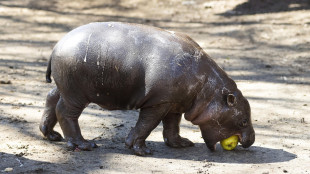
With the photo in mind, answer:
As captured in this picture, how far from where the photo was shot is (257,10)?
15.0 m

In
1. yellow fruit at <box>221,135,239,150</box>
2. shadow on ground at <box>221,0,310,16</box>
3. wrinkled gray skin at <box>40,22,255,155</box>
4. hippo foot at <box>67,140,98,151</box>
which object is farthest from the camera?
shadow on ground at <box>221,0,310,16</box>

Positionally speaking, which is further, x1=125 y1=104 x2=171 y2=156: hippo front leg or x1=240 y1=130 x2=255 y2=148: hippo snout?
x1=240 y1=130 x2=255 y2=148: hippo snout

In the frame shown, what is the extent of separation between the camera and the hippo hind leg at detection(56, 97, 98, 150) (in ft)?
19.9

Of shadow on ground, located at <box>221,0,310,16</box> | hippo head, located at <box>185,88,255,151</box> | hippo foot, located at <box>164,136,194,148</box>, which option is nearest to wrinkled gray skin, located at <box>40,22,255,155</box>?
hippo head, located at <box>185,88,255,151</box>

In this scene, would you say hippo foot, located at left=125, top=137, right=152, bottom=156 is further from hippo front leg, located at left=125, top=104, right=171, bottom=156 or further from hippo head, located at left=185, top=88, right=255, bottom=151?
hippo head, located at left=185, top=88, right=255, bottom=151

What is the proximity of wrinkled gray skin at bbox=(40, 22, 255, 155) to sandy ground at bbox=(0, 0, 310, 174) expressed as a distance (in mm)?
369

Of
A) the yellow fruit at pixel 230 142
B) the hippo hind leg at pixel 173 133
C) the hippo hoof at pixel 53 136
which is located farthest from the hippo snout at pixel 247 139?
the hippo hoof at pixel 53 136

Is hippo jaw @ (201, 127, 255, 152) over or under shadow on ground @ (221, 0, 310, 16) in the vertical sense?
under

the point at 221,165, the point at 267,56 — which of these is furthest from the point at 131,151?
the point at 267,56

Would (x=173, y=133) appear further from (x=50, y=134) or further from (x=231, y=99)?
(x=50, y=134)

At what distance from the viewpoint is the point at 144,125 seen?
19.7ft

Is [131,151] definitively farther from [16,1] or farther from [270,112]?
[16,1]

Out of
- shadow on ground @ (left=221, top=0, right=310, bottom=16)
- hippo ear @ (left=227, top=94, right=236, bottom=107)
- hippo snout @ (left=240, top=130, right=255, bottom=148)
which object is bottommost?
hippo snout @ (left=240, top=130, right=255, bottom=148)

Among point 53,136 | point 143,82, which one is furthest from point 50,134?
point 143,82
